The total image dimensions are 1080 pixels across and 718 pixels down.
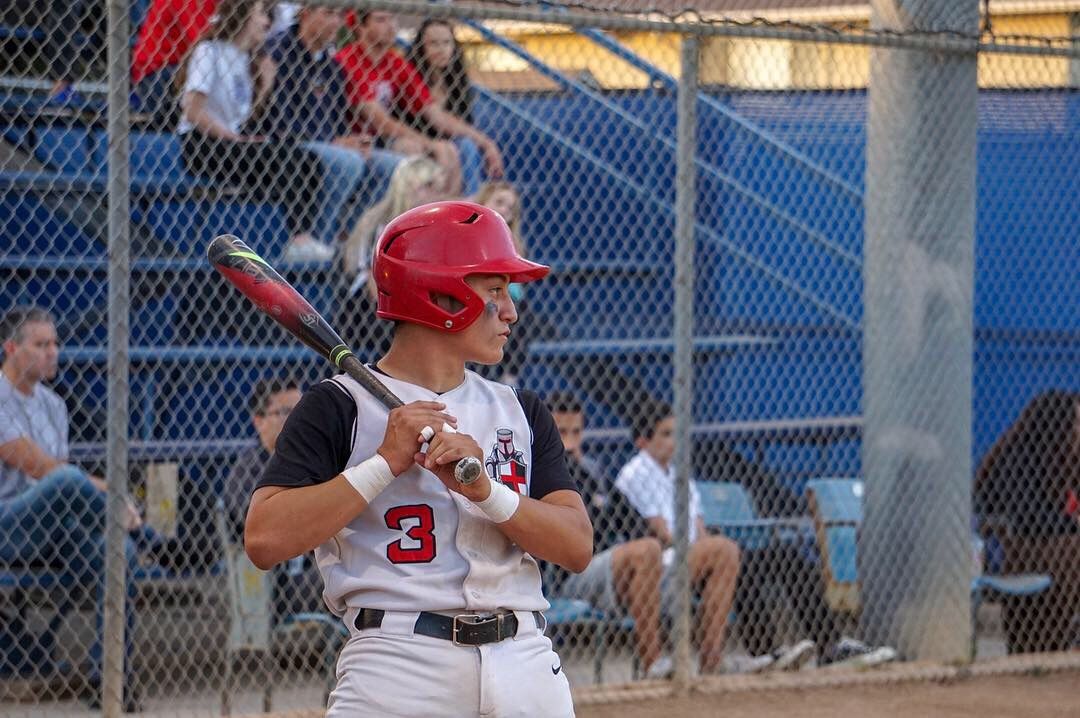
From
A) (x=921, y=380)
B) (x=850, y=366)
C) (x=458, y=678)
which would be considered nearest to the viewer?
(x=458, y=678)

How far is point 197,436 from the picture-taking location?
6910 mm

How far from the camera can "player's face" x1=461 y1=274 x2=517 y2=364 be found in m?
2.73

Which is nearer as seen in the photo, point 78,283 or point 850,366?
point 78,283

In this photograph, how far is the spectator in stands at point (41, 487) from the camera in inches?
219

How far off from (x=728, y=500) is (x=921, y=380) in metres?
1.32

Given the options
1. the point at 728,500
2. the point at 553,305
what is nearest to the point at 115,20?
the point at 728,500

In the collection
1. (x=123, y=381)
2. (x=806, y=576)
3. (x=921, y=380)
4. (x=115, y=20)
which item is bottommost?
(x=806, y=576)

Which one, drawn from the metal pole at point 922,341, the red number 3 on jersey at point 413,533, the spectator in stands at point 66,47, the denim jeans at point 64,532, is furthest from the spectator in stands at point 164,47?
Answer: the red number 3 on jersey at point 413,533

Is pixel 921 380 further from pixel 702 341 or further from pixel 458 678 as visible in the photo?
pixel 458 678

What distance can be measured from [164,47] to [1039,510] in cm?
478

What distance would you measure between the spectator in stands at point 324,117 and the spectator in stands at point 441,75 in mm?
383

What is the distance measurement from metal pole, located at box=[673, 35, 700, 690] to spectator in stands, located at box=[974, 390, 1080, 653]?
1.94 meters

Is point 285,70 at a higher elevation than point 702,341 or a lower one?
higher

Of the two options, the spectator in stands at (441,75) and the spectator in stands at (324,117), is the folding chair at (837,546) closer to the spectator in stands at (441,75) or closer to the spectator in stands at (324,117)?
the spectator in stands at (441,75)
